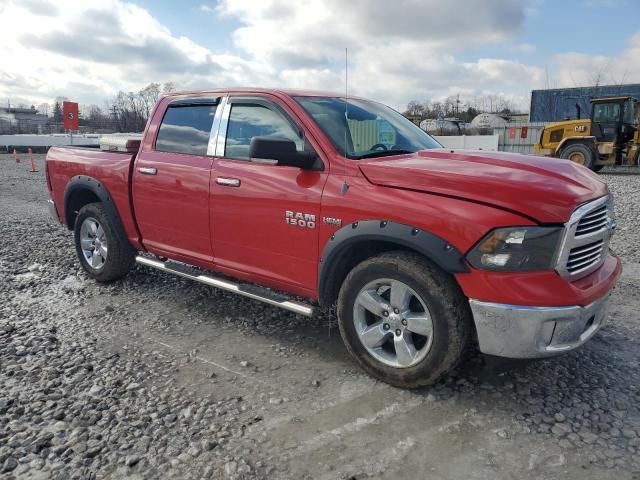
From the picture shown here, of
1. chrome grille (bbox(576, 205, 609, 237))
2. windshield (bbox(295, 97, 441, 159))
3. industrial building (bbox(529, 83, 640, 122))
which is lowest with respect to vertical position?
chrome grille (bbox(576, 205, 609, 237))

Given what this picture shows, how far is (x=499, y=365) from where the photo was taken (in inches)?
138

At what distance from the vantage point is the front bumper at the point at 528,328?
2707 mm

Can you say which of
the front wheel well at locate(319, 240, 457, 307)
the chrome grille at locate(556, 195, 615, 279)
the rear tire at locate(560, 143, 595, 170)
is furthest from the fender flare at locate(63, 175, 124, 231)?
the rear tire at locate(560, 143, 595, 170)

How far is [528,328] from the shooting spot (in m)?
2.72

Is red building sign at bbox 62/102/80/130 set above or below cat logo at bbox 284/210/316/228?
above

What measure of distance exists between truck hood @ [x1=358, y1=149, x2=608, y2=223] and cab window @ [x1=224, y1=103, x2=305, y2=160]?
2.58 feet

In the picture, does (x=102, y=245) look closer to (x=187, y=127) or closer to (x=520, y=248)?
(x=187, y=127)

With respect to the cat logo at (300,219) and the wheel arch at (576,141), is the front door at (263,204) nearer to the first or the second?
the cat logo at (300,219)

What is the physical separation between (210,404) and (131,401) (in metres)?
0.49

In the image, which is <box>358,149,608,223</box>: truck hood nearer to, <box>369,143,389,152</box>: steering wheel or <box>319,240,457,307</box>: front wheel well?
<box>369,143,389,152</box>: steering wheel

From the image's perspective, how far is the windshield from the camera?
142 inches

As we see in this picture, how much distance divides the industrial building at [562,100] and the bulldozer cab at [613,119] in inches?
565

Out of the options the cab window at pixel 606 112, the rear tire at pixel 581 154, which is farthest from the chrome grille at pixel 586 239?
the cab window at pixel 606 112

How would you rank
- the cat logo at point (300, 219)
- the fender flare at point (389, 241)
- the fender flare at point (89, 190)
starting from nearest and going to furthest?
the fender flare at point (389, 241), the cat logo at point (300, 219), the fender flare at point (89, 190)
